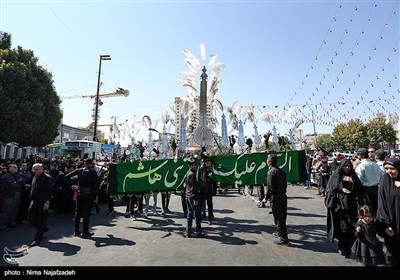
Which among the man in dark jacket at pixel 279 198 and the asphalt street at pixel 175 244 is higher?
the man in dark jacket at pixel 279 198

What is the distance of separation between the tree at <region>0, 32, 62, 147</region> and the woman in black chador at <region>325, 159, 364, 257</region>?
739 inches

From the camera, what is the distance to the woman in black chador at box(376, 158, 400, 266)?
3596 mm

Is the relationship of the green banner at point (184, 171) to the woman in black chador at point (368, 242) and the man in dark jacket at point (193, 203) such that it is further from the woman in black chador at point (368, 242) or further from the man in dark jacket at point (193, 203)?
the woman in black chador at point (368, 242)

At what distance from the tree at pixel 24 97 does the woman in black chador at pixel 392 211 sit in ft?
64.1

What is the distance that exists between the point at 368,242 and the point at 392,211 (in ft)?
2.39

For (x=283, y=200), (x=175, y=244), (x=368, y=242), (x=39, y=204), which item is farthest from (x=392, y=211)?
(x=39, y=204)

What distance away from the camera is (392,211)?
367cm

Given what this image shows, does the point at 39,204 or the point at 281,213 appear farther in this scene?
the point at 39,204

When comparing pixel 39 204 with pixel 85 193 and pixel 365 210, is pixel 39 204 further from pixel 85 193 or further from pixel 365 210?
pixel 365 210

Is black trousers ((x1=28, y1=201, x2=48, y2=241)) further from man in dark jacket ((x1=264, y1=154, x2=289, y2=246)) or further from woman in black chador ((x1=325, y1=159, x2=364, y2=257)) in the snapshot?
woman in black chador ((x1=325, y1=159, x2=364, y2=257))

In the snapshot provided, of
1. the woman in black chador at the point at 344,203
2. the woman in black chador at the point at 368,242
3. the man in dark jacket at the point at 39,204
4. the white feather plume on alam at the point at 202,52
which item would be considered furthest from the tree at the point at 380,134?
the man in dark jacket at the point at 39,204

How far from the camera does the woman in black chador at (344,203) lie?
16.9ft

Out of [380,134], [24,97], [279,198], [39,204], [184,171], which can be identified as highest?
[380,134]

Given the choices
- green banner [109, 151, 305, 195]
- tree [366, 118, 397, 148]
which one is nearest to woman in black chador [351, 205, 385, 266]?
green banner [109, 151, 305, 195]
